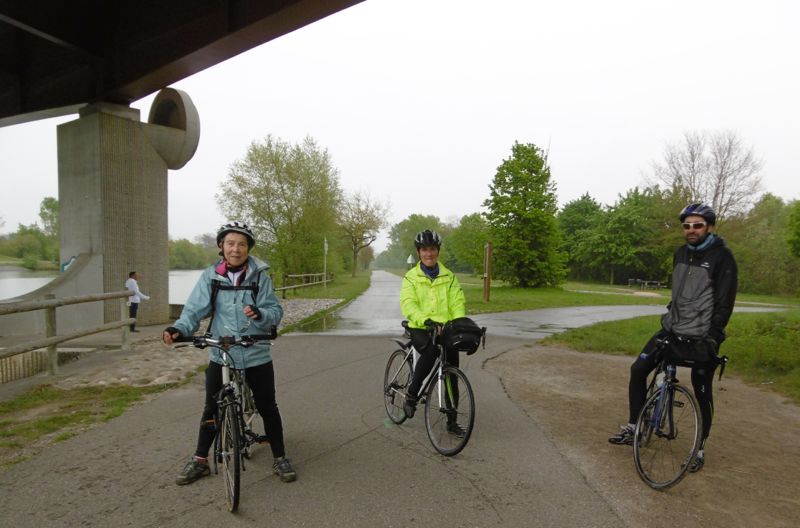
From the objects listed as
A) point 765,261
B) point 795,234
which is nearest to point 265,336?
point 795,234

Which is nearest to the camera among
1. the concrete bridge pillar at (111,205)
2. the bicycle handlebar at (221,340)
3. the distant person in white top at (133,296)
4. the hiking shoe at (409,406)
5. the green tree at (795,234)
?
the bicycle handlebar at (221,340)

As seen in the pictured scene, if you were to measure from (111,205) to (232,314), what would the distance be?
11095 mm

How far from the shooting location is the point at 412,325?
4.39 m

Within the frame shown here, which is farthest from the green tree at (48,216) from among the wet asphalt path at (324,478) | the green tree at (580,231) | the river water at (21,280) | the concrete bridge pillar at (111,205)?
the green tree at (580,231)

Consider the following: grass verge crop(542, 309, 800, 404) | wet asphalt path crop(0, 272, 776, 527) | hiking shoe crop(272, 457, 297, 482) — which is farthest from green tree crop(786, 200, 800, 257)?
hiking shoe crop(272, 457, 297, 482)

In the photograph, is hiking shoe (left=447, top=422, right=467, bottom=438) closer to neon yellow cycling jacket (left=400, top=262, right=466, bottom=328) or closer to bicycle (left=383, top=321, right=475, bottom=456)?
→ bicycle (left=383, top=321, right=475, bottom=456)

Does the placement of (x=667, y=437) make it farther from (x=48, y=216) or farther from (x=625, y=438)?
(x=48, y=216)

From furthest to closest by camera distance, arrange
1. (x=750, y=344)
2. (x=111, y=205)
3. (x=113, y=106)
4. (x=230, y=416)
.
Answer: (x=113, y=106) → (x=111, y=205) → (x=750, y=344) → (x=230, y=416)

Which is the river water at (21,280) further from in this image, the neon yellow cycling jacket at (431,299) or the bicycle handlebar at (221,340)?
the bicycle handlebar at (221,340)

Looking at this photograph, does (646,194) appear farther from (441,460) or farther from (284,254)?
(441,460)

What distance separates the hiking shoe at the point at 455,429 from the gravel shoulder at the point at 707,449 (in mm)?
926

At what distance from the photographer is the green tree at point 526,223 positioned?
3080 centimetres

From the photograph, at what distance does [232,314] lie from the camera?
3.52 m

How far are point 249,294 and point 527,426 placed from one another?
313 centimetres
